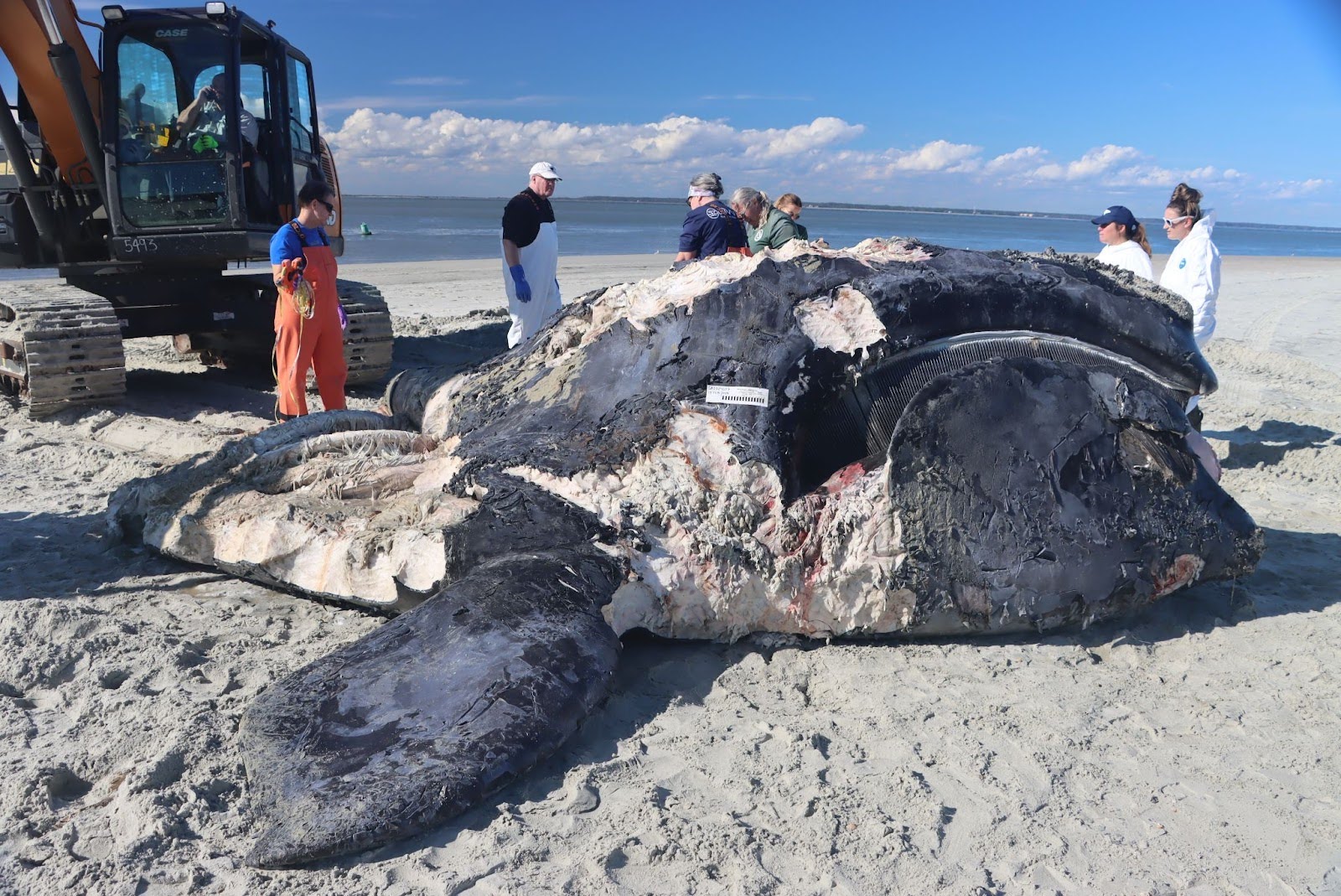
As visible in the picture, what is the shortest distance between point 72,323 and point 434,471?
535 cm

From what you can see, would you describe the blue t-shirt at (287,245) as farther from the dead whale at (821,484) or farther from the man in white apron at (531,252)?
the dead whale at (821,484)

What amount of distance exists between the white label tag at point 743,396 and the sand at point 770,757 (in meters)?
0.95

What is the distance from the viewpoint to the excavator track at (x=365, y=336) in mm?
9312

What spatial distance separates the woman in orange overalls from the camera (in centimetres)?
651

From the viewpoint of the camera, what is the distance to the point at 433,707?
10.0 feet

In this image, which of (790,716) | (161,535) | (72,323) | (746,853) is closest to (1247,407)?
(790,716)

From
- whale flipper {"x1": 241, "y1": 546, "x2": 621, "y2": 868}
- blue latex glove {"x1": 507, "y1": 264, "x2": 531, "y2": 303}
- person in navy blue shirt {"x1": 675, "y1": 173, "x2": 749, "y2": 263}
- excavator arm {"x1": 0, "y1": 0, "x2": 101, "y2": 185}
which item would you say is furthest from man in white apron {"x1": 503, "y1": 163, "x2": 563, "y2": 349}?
whale flipper {"x1": 241, "y1": 546, "x2": 621, "y2": 868}

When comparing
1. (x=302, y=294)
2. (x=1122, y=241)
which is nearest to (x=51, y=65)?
(x=302, y=294)

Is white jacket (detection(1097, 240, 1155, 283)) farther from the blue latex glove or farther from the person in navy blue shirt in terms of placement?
the blue latex glove

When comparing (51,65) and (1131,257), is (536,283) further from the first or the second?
(1131,257)

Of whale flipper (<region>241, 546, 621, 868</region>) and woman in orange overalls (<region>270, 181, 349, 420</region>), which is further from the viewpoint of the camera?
woman in orange overalls (<region>270, 181, 349, 420</region>)

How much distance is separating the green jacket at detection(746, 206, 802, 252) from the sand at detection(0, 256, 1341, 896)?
5021 millimetres

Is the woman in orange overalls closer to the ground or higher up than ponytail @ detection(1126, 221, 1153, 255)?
closer to the ground

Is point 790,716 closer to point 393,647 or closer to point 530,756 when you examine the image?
point 530,756
